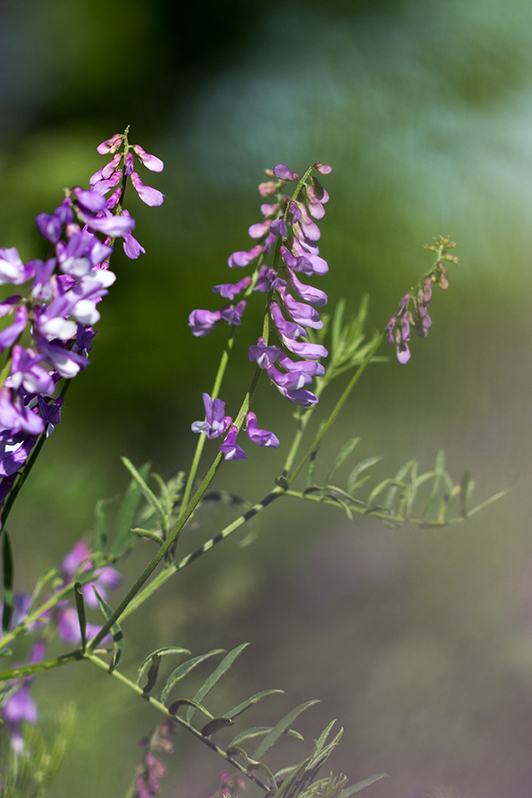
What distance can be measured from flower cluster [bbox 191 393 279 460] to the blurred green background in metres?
0.11

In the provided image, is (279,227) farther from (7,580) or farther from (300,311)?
(7,580)

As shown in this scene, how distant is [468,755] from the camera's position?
20 centimetres

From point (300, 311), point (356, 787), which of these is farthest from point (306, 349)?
point (356, 787)

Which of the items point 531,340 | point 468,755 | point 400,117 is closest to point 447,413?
point 531,340

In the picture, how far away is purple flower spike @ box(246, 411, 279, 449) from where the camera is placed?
0.12 meters

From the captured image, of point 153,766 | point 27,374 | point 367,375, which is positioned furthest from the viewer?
point 367,375

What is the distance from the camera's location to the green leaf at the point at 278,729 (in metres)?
0.14

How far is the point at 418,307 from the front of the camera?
0.50 feet

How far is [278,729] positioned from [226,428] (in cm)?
8

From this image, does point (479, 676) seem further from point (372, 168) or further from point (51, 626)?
point (372, 168)

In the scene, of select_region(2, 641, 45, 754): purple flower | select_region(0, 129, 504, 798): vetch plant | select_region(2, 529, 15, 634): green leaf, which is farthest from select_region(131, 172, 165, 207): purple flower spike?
select_region(2, 641, 45, 754): purple flower

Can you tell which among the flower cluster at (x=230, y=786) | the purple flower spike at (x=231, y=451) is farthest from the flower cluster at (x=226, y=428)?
the flower cluster at (x=230, y=786)

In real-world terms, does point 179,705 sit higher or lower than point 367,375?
lower

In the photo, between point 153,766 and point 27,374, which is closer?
point 27,374
